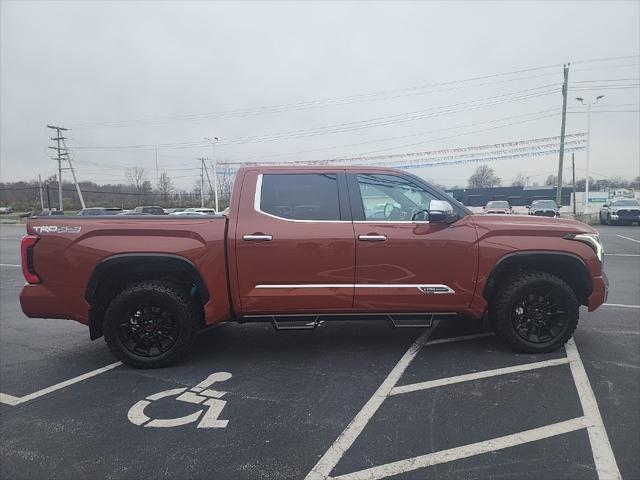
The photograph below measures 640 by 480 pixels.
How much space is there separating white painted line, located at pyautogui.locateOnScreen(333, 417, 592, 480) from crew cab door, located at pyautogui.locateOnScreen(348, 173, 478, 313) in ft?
4.51

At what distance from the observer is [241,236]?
3889 millimetres

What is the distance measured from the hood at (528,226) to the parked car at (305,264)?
0.01m

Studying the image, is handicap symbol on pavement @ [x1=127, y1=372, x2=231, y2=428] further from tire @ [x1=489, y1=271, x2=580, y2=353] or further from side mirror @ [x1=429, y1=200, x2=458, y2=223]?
tire @ [x1=489, y1=271, x2=580, y2=353]

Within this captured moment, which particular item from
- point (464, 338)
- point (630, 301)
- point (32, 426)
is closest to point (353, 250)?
point (464, 338)

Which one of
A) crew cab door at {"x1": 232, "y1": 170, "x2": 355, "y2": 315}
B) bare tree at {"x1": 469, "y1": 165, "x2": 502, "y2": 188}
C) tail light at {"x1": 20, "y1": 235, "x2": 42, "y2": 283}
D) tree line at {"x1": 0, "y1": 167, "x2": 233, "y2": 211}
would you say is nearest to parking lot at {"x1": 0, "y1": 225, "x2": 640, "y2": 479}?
crew cab door at {"x1": 232, "y1": 170, "x2": 355, "y2": 315}

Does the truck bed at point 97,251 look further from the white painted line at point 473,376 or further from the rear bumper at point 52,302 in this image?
the white painted line at point 473,376

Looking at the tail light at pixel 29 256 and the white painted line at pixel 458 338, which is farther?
the white painted line at pixel 458 338

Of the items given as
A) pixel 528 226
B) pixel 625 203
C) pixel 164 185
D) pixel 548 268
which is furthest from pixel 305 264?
pixel 164 185

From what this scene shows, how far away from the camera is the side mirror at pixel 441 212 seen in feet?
12.4

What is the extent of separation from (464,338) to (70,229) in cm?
417

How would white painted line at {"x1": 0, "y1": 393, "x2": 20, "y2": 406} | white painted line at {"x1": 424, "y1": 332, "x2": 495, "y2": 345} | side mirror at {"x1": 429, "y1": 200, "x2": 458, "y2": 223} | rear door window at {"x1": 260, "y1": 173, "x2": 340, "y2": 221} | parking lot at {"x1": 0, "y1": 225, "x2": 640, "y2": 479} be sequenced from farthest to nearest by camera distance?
white painted line at {"x1": 424, "y1": 332, "x2": 495, "y2": 345} < rear door window at {"x1": 260, "y1": 173, "x2": 340, "y2": 221} < side mirror at {"x1": 429, "y1": 200, "x2": 458, "y2": 223} < white painted line at {"x1": 0, "y1": 393, "x2": 20, "y2": 406} < parking lot at {"x1": 0, "y1": 225, "x2": 640, "y2": 479}

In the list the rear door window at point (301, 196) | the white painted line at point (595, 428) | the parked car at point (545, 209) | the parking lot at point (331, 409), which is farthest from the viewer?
the parked car at point (545, 209)

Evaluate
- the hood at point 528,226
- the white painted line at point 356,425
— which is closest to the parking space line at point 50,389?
the white painted line at point 356,425

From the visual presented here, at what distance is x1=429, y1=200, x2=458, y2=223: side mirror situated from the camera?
12.4ft
